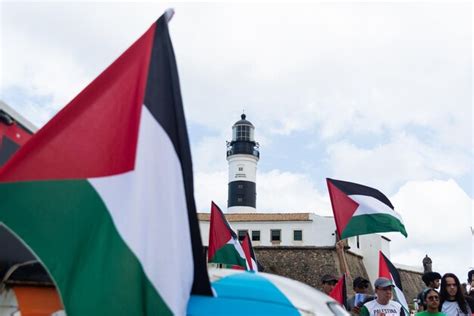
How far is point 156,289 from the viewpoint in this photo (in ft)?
10.2

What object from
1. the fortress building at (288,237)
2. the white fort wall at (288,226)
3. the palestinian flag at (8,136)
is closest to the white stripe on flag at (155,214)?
the palestinian flag at (8,136)

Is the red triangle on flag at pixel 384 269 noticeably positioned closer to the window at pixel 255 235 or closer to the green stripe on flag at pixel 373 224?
the green stripe on flag at pixel 373 224

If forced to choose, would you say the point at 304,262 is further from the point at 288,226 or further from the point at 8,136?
the point at 8,136

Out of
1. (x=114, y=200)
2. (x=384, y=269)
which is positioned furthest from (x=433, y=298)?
(x=384, y=269)

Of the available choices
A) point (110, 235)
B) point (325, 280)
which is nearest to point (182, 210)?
point (110, 235)

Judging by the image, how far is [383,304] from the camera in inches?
248

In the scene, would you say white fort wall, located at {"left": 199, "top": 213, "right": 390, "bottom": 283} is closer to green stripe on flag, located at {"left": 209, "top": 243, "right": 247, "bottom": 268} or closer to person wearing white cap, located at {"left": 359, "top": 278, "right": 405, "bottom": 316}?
green stripe on flag, located at {"left": 209, "top": 243, "right": 247, "bottom": 268}

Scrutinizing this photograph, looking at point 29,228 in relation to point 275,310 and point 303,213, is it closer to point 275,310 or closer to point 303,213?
point 275,310

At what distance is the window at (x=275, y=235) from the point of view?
4484 cm

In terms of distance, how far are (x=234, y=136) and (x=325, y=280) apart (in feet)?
148

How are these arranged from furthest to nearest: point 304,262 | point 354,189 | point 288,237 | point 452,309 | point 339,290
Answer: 1. point 288,237
2. point 304,262
3. point 354,189
4. point 339,290
5. point 452,309

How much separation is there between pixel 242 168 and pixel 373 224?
42.1m

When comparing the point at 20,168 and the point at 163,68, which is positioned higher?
the point at 163,68

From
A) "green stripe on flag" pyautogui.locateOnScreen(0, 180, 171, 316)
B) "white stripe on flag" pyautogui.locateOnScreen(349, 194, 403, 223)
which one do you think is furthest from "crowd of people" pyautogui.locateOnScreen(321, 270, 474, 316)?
"green stripe on flag" pyautogui.locateOnScreen(0, 180, 171, 316)
